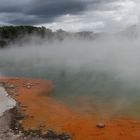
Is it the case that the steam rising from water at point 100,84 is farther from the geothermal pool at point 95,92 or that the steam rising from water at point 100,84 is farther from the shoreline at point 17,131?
the shoreline at point 17,131

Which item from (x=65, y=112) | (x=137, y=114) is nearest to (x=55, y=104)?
(x=65, y=112)

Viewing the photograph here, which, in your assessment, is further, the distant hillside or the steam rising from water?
the distant hillside

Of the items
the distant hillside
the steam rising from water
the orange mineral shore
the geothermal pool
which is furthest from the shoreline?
the distant hillside

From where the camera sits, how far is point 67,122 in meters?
19.1

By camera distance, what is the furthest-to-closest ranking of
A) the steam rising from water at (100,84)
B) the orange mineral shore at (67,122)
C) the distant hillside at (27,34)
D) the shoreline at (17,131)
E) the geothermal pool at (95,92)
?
the distant hillside at (27,34), the steam rising from water at (100,84), the geothermal pool at (95,92), the orange mineral shore at (67,122), the shoreline at (17,131)

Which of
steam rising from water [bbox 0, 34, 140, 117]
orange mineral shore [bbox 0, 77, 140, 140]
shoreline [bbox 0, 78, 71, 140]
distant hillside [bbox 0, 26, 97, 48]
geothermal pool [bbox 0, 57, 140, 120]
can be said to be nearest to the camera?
shoreline [bbox 0, 78, 71, 140]

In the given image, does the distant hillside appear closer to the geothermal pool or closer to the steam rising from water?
the steam rising from water

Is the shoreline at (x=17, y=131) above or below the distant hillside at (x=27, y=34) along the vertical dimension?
below

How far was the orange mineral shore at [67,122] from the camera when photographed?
56.8 feet

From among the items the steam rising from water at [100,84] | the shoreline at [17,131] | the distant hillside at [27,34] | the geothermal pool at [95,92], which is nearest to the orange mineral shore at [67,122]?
the shoreline at [17,131]

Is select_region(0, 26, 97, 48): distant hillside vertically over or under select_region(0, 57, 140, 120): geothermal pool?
over

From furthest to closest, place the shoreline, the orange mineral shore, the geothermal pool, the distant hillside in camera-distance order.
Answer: the distant hillside
the geothermal pool
the orange mineral shore
the shoreline

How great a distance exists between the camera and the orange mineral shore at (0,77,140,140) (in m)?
17.3

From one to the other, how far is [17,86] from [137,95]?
10.3 meters
